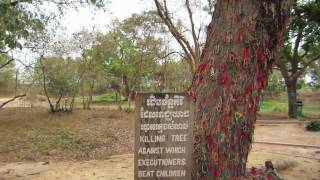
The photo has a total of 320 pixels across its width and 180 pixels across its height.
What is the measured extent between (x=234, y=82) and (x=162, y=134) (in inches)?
42.6

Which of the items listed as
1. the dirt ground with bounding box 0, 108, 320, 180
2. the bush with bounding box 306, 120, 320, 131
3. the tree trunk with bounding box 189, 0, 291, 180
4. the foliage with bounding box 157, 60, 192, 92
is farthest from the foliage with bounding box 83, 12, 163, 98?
the tree trunk with bounding box 189, 0, 291, 180

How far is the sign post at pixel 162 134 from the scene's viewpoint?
157 inches

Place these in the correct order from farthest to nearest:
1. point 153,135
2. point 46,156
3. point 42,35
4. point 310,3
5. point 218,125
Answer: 1. point 310,3
2. point 42,35
3. point 46,156
4. point 218,125
5. point 153,135

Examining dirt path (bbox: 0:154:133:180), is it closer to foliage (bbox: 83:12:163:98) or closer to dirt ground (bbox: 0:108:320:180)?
dirt ground (bbox: 0:108:320:180)

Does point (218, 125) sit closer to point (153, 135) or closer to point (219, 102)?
point (219, 102)

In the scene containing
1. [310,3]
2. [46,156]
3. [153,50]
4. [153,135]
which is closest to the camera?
[153,135]

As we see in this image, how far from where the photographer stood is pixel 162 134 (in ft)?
13.2

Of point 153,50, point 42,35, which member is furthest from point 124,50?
point 42,35

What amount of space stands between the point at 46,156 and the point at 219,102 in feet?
29.7

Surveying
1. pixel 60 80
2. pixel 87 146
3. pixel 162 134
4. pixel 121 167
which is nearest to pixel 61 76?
pixel 60 80

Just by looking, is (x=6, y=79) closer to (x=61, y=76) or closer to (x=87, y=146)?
(x=61, y=76)

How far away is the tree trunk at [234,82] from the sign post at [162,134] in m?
0.60

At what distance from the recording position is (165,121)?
13.2 feet

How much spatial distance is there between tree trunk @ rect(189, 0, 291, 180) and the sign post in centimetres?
60
